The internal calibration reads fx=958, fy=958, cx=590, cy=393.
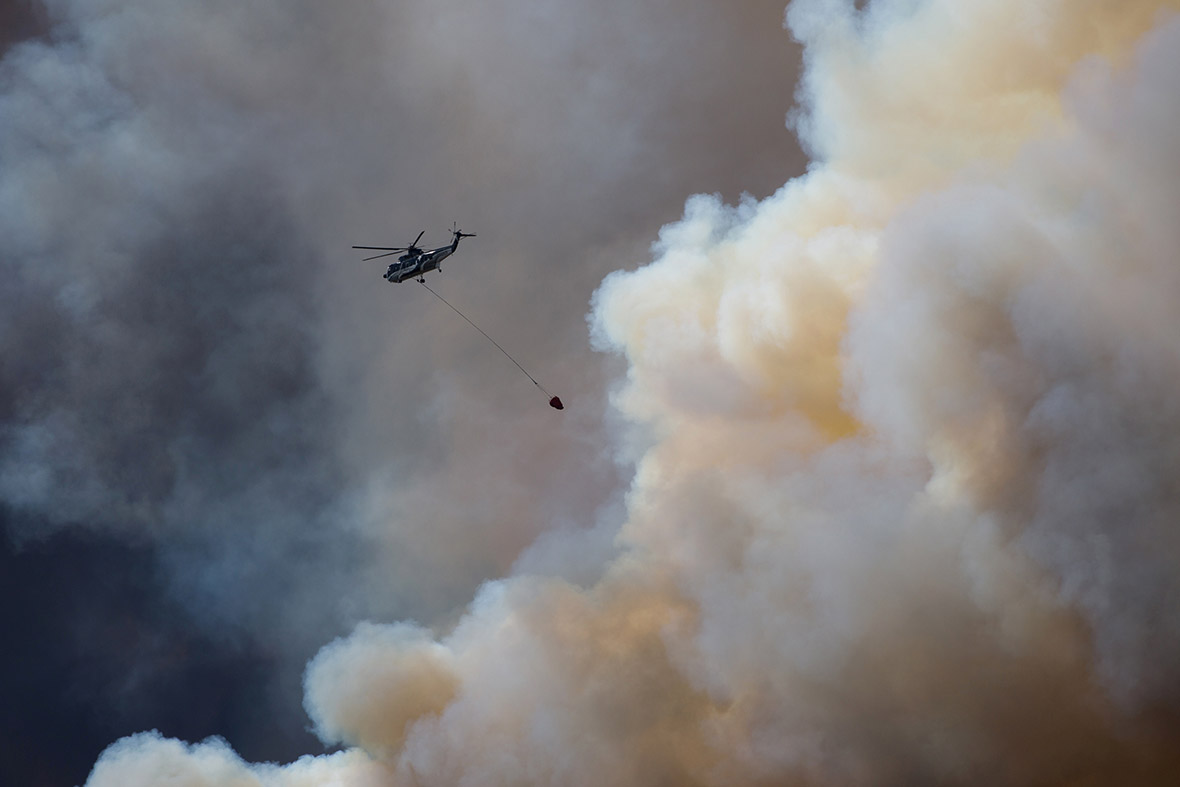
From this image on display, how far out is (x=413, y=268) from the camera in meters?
97.8

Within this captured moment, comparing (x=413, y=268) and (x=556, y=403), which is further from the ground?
(x=413, y=268)

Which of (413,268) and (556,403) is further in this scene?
(413,268)

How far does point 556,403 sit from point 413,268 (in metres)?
22.3

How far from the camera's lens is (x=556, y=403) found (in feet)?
290
